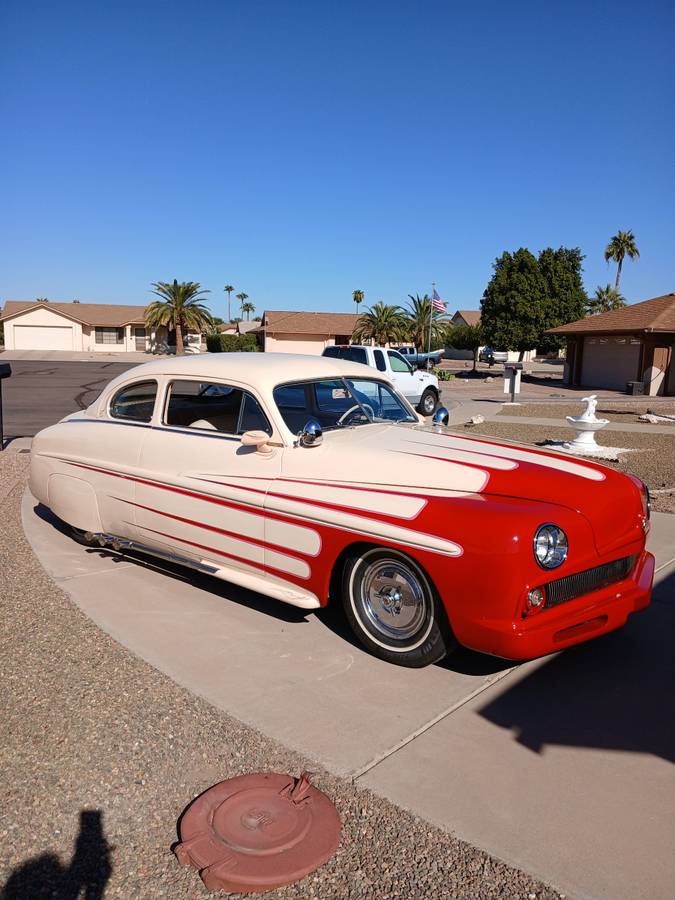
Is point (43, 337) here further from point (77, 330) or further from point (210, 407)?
point (210, 407)

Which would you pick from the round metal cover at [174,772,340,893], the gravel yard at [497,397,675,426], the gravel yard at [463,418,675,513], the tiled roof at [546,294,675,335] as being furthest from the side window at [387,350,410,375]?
the round metal cover at [174,772,340,893]

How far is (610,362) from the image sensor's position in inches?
1196

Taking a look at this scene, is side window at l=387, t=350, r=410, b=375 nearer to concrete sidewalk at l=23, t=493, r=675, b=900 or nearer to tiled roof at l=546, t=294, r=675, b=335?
tiled roof at l=546, t=294, r=675, b=335

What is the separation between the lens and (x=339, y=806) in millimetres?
2688

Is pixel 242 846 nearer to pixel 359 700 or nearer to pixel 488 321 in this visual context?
pixel 359 700

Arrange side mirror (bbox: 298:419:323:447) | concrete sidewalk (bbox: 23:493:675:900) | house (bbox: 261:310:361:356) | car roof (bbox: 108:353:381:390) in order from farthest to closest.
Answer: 1. house (bbox: 261:310:361:356)
2. car roof (bbox: 108:353:381:390)
3. side mirror (bbox: 298:419:323:447)
4. concrete sidewalk (bbox: 23:493:675:900)

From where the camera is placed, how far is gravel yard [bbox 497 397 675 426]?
17855mm

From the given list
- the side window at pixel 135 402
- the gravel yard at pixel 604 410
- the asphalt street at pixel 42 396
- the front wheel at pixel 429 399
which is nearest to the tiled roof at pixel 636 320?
the gravel yard at pixel 604 410

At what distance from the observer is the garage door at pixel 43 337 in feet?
199

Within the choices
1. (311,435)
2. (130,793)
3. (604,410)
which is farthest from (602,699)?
(604,410)

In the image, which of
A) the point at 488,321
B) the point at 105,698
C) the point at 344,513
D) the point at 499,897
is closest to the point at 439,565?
the point at 344,513

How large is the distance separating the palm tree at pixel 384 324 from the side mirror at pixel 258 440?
49908mm

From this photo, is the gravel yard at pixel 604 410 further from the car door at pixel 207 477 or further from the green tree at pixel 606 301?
the green tree at pixel 606 301

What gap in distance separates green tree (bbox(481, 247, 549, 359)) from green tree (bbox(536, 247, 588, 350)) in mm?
379
